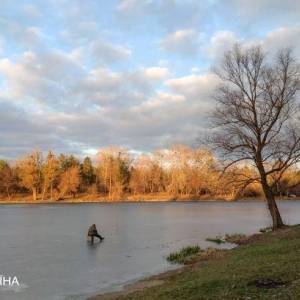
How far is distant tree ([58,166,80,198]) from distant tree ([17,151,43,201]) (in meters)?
6.61

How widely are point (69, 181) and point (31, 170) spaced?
38.5 feet

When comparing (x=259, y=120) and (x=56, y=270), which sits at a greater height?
(x=259, y=120)

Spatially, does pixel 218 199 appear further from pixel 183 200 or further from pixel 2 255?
pixel 2 255

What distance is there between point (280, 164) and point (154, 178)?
107 meters

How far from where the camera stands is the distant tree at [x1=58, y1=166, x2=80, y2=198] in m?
132

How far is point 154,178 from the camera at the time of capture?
458 feet

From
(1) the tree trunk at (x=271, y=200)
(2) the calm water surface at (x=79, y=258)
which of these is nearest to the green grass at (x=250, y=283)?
(2) the calm water surface at (x=79, y=258)

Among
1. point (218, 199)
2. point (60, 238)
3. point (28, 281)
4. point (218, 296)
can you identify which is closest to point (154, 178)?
point (218, 199)

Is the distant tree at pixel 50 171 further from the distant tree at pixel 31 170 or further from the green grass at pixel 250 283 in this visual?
the green grass at pixel 250 283

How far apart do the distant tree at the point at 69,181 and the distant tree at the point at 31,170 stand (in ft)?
21.7

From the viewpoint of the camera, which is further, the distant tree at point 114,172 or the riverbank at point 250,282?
the distant tree at point 114,172

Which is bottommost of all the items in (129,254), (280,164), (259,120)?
(129,254)

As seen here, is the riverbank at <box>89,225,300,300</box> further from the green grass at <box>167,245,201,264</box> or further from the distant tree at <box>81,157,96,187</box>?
the distant tree at <box>81,157,96,187</box>

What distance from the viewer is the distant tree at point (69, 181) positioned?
132 m
